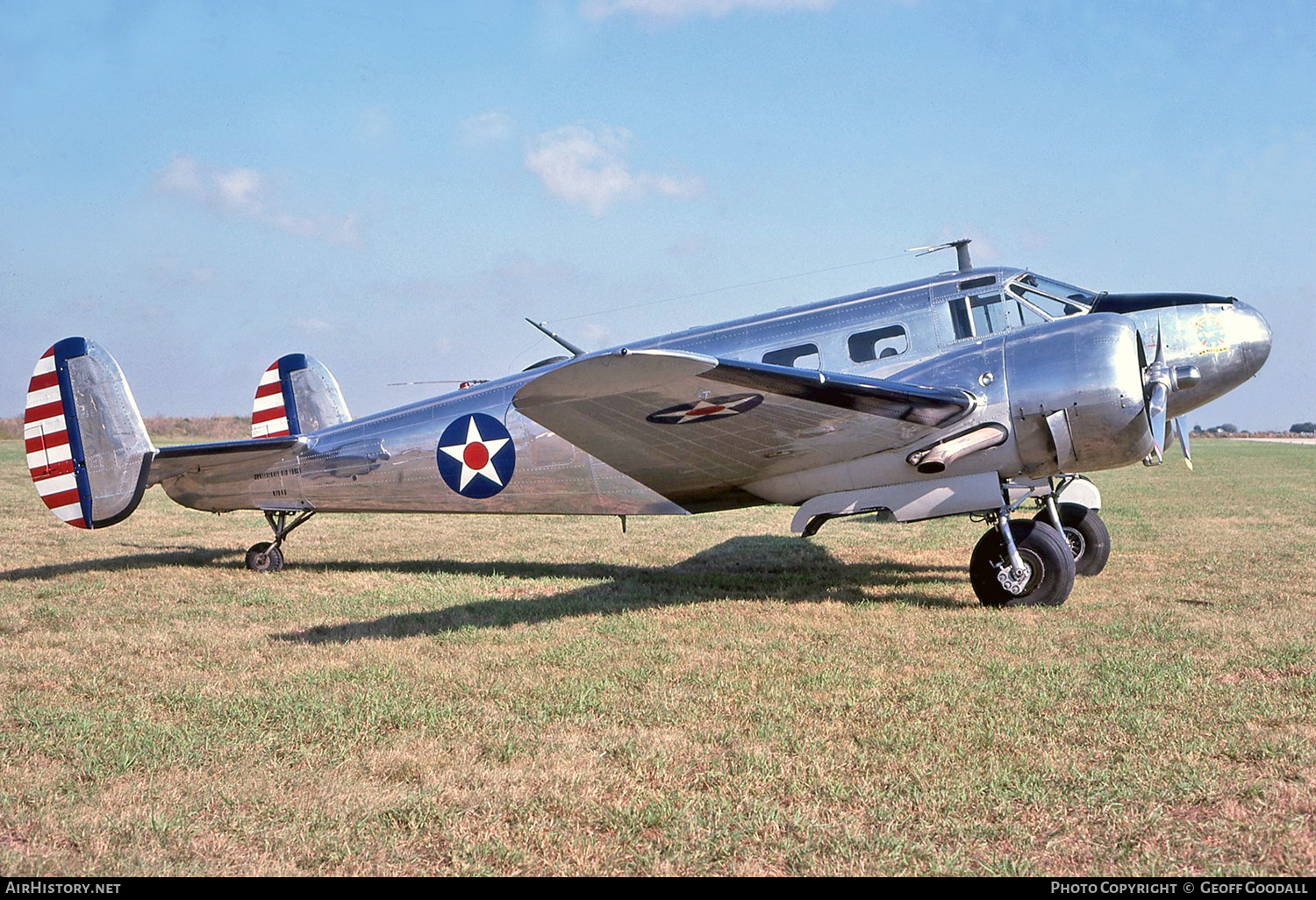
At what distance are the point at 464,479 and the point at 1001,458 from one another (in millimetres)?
5127

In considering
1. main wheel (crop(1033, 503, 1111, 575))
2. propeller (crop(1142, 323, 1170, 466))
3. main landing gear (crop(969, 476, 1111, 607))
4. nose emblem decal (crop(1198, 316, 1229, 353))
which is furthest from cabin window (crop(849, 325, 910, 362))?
main wheel (crop(1033, 503, 1111, 575))

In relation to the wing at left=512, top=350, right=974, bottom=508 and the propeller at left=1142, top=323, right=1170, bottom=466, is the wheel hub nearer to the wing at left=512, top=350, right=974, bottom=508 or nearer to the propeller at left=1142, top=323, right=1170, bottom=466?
the wing at left=512, top=350, right=974, bottom=508

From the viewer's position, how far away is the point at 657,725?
444 cm

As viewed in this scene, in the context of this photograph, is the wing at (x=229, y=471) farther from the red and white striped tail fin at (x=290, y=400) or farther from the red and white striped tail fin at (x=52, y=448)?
the red and white striped tail fin at (x=290, y=400)

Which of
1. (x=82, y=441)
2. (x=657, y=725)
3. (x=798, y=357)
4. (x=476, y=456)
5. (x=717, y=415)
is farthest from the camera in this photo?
(x=82, y=441)

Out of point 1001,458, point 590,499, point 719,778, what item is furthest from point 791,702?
point 590,499

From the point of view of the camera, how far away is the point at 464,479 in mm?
9266

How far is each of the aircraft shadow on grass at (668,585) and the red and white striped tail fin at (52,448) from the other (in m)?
2.67

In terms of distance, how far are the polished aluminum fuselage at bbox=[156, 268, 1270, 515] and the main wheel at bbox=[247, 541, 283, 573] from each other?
498 millimetres

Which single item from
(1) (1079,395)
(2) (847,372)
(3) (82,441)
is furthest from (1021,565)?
(3) (82,441)

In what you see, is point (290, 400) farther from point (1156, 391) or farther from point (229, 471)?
point (1156, 391)

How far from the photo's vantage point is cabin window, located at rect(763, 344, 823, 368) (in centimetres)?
834

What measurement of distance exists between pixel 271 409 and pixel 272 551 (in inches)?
121
